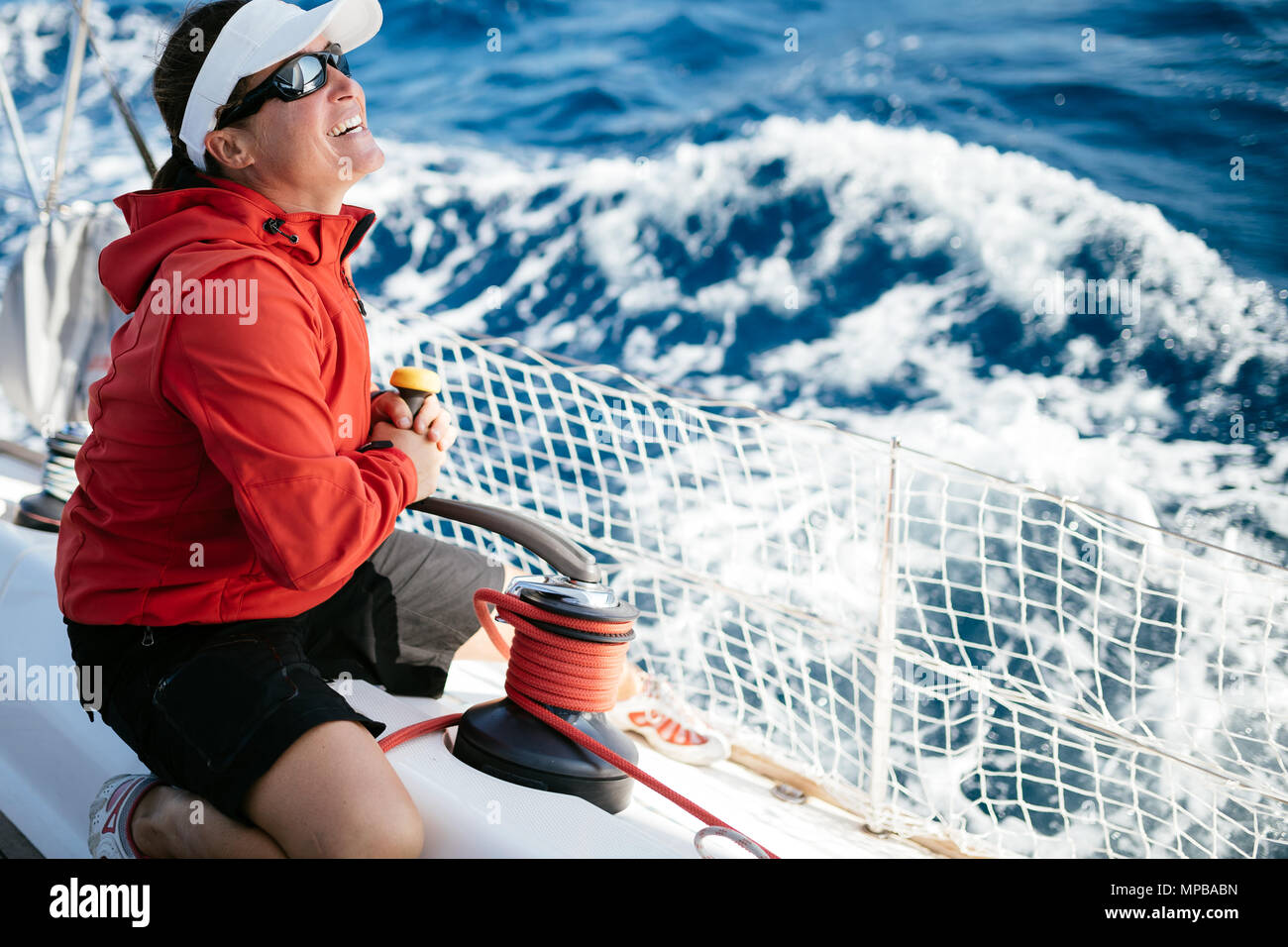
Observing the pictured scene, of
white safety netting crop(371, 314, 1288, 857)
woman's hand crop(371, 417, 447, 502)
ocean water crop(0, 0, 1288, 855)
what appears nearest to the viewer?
woman's hand crop(371, 417, 447, 502)

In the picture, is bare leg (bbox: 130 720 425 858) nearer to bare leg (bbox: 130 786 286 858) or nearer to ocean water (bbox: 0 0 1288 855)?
bare leg (bbox: 130 786 286 858)

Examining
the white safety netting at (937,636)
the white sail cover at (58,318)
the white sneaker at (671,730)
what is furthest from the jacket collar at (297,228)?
the white sail cover at (58,318)

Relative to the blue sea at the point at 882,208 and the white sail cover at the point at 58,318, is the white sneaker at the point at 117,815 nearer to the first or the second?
the white sail cover at the point at 58,318

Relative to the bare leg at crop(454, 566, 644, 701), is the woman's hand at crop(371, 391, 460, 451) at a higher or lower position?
higher

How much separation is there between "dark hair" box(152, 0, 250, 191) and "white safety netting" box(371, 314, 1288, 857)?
83 cm

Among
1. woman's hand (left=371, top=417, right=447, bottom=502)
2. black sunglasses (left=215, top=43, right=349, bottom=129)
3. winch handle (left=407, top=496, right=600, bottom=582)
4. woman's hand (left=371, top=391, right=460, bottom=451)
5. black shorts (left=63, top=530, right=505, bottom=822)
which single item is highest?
black sunglasses (left=215, top=43, right=349, bottom=129)

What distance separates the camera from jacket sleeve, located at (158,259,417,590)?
36.9 inches

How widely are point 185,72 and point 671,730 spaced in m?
1.13

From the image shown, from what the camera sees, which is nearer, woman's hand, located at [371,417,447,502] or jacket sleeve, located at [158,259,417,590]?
jacket sleeve, located at [158,259,417,590]

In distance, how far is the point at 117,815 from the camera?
1091 mm

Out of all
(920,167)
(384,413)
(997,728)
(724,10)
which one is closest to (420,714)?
(384,413)

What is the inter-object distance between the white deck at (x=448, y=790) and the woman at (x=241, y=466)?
0.29 ft

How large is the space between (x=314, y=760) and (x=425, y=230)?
6888mm

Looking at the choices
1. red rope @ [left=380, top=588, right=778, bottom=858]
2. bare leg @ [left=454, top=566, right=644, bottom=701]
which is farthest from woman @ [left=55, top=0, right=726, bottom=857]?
bare leg @ [left=454, top=566, right=644, bottom=701]
